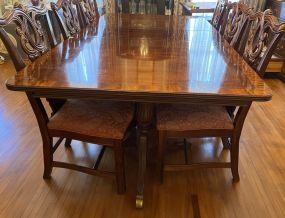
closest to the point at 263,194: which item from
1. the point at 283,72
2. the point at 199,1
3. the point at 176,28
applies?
the point at 176,28

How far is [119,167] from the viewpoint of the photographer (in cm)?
139

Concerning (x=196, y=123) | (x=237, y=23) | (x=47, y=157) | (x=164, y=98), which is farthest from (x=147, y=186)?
(x=237, y=23)

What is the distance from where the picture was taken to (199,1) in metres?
3.78

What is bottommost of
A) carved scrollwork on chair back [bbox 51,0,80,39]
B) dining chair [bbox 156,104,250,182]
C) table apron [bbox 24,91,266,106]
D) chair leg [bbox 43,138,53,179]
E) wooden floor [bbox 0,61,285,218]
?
wooden floor [bbox 0,61,285,218]

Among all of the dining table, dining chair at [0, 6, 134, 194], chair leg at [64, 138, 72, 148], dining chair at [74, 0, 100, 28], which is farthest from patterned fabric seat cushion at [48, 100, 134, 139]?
dining chair at [74, 0, 100, 28]

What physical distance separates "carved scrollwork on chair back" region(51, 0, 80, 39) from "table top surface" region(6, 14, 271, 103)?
0.53 feet

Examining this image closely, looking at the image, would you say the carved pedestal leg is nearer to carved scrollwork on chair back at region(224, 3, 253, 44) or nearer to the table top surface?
the table top surface

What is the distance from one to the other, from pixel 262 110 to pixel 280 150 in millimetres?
652

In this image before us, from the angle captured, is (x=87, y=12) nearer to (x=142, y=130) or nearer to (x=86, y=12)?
(x=86, y=12)

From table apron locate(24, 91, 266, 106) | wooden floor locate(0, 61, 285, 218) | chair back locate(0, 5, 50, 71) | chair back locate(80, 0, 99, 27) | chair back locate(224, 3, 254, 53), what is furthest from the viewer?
chair back locate(80, 0, 99, 27)

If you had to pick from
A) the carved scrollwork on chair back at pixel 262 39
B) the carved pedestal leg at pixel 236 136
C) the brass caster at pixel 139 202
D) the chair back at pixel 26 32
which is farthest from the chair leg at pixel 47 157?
the carved scrollwork on chair back at pixel 262 39

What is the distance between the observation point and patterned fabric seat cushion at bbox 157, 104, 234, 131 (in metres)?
1.35

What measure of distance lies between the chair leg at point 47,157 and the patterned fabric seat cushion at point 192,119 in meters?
0.64

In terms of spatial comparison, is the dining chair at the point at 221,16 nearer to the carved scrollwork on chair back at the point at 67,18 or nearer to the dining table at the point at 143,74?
the dining table at the point at 143,74
